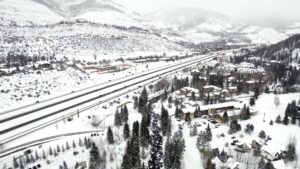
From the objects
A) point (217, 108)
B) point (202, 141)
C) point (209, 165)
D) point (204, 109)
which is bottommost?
point (209, 165)

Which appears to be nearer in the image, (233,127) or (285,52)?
(233,127)

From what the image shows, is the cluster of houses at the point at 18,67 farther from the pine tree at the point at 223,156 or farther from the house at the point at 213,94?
the pine tree at the point at 223,156

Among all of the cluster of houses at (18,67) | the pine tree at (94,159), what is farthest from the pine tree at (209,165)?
the cluster of houses at (18,67)

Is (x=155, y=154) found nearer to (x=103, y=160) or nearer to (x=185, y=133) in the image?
(x=103, y=160)

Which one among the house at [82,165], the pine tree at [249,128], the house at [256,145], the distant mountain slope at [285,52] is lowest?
the house at [82,165]

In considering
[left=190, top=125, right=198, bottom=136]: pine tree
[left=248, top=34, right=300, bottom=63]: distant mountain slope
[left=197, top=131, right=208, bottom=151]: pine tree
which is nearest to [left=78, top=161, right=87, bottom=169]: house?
[left=197, top=131, right=208, bottom=151]: pine tree

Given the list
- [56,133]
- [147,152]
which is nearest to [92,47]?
[56,133]

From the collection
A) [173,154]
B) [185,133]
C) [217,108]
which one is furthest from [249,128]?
[173,154]

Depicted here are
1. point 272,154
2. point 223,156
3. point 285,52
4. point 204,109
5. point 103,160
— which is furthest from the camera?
point 285,52
